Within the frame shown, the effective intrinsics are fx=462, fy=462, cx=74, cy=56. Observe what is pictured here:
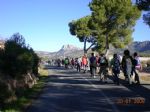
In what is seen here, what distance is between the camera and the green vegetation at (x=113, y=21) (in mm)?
51219

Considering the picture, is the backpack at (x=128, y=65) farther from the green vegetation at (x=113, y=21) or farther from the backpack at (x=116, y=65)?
the green vegetation at (x=113, y=21)

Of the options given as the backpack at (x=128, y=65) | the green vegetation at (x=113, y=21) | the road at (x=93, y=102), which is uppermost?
the green vegetation at (x=113, y=21)

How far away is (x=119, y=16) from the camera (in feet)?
171

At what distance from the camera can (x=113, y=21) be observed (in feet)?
171

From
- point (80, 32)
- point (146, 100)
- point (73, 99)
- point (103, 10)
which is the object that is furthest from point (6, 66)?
point (80, 32)

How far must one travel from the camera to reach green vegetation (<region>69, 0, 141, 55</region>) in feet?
168

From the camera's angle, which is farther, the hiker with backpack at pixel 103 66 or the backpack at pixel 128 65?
the hiker with backpack at pixel 103 66

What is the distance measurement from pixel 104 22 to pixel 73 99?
3511cm

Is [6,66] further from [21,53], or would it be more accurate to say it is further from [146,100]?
[146,100]

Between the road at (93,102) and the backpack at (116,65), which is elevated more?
the backpack at (116,65)

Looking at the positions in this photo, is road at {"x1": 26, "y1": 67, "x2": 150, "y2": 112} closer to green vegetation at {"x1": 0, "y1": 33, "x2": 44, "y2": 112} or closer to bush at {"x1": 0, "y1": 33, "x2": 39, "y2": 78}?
green vegetation at {"x1": 0, "y1": 33, "x2": 44, "y2": 112}
